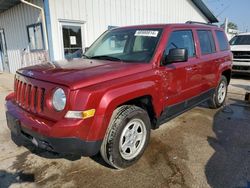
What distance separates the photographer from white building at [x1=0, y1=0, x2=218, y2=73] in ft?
25.5

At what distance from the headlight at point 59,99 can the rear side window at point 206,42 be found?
3.01 m

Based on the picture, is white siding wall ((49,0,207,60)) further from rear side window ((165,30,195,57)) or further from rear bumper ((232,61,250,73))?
rear side window ((165,30,195,57))

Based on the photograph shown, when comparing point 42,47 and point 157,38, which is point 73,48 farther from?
point 157,38

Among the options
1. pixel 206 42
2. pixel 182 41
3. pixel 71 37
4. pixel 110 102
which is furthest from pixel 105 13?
pixel 110 102

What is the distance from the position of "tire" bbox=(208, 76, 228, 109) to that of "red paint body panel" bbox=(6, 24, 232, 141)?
185 centimetres

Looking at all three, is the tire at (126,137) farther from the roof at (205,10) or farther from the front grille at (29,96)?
the roof at (205,10)

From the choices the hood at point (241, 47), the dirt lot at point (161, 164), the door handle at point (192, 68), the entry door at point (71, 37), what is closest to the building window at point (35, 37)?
the entry door at point (71, 37)

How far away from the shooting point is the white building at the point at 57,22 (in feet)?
25.5

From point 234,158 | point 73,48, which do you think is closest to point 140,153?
point 234,158

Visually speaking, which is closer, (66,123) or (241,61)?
(66,123)

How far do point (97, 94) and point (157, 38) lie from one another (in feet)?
4.97

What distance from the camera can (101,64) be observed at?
3227 millimetres

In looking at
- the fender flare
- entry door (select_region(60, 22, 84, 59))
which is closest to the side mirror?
the fender flare

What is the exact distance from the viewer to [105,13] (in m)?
9.29
